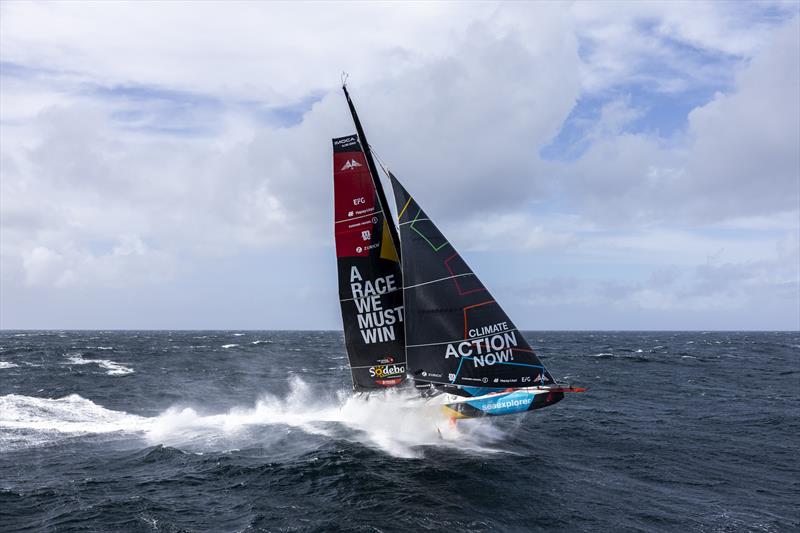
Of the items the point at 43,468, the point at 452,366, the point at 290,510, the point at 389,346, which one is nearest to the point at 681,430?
the point at 452,366

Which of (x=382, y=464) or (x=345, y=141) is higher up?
(x=345, y=141)

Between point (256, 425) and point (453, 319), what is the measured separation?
11752 millimetres

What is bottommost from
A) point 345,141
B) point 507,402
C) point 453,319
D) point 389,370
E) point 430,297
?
point 507,402

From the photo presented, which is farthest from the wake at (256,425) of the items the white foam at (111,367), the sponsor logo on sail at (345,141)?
the white foam at (111,367)

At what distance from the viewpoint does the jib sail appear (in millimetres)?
21062

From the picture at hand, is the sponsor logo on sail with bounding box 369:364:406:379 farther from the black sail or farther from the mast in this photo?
the mast

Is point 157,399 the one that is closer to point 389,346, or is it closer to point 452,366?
point 389,346

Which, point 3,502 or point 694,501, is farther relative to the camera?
point 694,501

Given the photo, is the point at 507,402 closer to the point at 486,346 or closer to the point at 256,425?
the point at 486,346

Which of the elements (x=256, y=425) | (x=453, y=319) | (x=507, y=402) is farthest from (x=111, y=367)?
(x=507, y=402)

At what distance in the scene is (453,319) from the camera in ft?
66.5

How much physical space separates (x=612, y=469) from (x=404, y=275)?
10.2 m

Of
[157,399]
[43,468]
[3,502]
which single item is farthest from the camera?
[157,399]

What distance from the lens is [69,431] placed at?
24.1 meters
